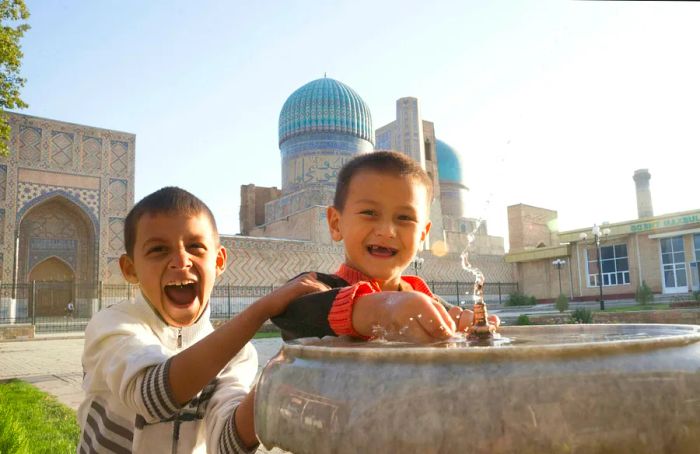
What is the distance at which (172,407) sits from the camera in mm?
657

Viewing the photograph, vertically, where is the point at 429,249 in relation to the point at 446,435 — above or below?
above

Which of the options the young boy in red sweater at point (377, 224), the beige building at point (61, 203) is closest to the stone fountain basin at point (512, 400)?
the young boy in red sweater at point (377, 224)

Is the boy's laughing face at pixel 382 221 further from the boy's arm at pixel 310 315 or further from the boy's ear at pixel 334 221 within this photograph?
the boy's arm at pixel 310 315

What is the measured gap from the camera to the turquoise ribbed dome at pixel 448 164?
21.2 meters

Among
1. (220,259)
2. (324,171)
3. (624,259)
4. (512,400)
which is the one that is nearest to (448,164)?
(324,171)

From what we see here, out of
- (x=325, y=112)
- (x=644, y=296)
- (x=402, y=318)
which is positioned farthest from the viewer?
(x=325, y=112)

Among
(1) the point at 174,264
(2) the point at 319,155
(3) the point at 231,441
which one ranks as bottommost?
(3) the point at 231,441

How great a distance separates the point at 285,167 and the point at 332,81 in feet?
10.4

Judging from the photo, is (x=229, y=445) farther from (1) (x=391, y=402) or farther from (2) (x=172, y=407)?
(1) (x=391, y=402)

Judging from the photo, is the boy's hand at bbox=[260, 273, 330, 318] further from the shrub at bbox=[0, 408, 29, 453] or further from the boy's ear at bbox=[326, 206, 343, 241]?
the shrub at bbox=[0, 408, 29, 453]

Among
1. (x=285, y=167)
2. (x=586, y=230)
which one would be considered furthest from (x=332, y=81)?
(x=586, y=230)

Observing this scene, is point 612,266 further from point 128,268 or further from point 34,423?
point 128,268

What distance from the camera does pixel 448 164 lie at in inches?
839

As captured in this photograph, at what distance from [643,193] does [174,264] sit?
19263 mm
